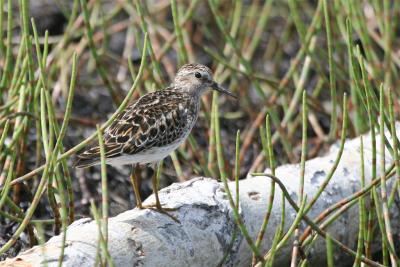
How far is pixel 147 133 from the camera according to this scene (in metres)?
4.86

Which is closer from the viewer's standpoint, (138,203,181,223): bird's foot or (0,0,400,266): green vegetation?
(138,203,181,223): bird's foot

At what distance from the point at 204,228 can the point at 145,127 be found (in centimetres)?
72

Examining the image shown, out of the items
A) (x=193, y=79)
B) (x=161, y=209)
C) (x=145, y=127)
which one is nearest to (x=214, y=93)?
(x=193, y=79)

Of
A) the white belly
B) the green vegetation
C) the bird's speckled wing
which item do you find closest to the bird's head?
the green vegetation

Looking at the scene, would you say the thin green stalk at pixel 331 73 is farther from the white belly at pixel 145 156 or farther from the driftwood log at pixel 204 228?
the white belly at pixel 145 156

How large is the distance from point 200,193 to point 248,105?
2.70 m

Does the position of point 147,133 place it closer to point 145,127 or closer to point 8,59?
point 145,127

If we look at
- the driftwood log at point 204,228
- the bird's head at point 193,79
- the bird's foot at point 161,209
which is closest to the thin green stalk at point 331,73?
the driftwood log at point 204,228

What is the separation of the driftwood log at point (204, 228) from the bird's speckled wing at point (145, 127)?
1.06 feet

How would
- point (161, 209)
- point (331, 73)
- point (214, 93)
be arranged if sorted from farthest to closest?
1. point (214, 93)
2. point (331, 73)
3. point (161, 209)

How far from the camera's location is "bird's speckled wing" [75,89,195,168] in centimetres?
474

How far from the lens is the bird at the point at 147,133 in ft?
15.6

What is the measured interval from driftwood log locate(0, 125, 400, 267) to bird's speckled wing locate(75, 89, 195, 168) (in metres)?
0.32

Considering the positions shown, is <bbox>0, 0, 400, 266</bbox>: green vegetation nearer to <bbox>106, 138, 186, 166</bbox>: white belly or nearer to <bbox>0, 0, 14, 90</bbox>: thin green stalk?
<bbox>0, 0, 14, 90</bbox>: thin green stalk
